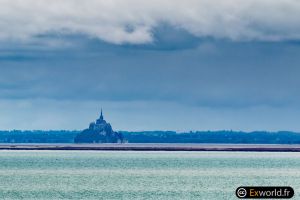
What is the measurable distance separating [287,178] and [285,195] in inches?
2835

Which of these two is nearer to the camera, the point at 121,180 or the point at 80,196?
the point at 80,196

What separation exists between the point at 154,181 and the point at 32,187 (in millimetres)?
16205

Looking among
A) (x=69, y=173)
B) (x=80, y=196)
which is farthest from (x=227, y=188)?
(x=69, y=173)

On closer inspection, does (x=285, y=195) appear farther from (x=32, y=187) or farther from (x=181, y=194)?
(x=32, y=187)

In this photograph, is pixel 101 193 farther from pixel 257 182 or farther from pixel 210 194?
pixel 257 182

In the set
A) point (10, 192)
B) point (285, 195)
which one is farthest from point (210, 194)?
point (285, 195)

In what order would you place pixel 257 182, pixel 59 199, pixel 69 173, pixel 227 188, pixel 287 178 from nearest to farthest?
pixel 59 199, pixel 227 188, pixel 257 182, pixel 287 178, pixel 69 173

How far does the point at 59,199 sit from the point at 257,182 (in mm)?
30684

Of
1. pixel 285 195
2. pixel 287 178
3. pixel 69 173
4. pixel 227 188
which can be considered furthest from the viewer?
pixel 69 173

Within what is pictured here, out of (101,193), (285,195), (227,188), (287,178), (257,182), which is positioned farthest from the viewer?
(287,178)

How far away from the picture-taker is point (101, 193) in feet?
318

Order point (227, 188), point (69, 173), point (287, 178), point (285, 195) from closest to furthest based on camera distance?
point (285, 195) < point (227, 188) < point (287, 178) < point (69, 173)

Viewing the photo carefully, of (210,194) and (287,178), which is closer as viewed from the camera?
(210,194)

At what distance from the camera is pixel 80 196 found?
93562mm
